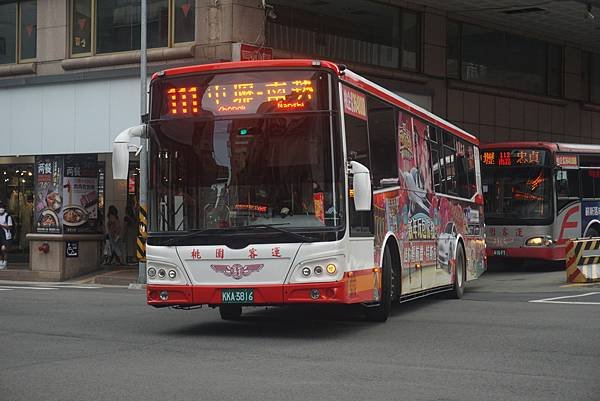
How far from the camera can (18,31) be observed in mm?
28500

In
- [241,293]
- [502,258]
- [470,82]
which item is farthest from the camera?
[470,82]

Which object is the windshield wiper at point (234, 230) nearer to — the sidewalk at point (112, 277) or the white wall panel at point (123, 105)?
the sidewalk at point (112, 277)

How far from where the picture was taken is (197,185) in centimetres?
1216

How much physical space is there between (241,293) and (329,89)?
8.60 feet

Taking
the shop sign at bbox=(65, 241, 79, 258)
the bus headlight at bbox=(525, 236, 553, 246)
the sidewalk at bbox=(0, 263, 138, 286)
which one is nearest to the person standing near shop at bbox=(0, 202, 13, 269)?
the sidewalk at bbox=(0, 263, 138, 286)

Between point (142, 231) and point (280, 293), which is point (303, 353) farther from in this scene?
point (142, 231)

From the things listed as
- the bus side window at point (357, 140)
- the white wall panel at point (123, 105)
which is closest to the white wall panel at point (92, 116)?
the white wall panel at point (123, 105)

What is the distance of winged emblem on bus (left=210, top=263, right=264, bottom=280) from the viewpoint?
11883 mm

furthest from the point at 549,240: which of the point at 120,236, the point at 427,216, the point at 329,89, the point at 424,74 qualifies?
the point at 329,89

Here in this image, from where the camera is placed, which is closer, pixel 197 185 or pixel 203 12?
pixel 197 185

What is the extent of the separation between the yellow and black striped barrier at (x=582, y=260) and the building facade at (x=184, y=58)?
853 centimetres

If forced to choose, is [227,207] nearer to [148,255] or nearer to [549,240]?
[148,255]

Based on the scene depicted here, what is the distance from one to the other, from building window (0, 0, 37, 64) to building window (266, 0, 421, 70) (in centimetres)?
719

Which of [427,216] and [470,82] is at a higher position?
[470,82]
